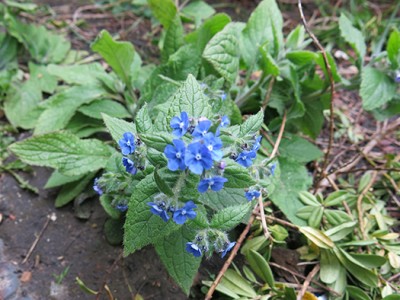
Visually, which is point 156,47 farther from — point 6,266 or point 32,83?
point 6,266

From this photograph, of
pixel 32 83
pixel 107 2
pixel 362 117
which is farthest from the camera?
pixel 107 2

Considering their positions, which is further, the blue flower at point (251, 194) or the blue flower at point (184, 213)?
the blue flower at point (251, 194)

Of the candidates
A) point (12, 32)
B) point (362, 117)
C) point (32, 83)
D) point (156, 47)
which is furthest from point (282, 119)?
point (12, 32)

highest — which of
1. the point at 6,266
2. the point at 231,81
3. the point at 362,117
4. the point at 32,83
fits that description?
the point at 231,81

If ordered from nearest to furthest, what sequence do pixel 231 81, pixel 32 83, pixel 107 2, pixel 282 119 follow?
pixel 231 81 → pixel 282 119 → pixel 32 83 → pixel 107 2

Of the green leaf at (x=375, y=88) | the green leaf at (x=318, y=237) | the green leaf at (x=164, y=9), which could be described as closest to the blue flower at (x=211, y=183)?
the green leaf at (x=318, y=237)

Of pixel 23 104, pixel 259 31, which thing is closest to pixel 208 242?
pixel 259 31

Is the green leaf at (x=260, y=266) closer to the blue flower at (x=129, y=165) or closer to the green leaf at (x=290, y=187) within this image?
the green leaf at (x=290, y=187)
